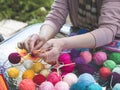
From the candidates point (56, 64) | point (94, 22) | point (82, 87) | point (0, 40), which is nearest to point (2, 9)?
point (0, 40)

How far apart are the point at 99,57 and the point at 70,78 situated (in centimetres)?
15

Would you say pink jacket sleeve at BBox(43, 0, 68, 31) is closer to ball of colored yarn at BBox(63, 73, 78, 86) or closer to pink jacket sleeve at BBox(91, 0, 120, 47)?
pink jacket sleeve at BBox(91, 0, 120, 47)

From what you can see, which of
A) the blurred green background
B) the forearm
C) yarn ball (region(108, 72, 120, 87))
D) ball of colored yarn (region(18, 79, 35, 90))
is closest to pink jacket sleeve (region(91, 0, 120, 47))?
the forearm

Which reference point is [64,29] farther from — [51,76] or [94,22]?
[51,76]

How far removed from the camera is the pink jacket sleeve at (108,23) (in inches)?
46.2

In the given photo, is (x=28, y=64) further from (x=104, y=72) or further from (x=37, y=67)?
(x=104, y=72)

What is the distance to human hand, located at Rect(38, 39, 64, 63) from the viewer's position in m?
1.03

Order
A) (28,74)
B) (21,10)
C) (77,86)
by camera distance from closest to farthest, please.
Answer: (77,86), (28,74), (21,10)

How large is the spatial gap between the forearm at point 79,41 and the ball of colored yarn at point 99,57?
3 centimetres

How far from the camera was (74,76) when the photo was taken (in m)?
1.07

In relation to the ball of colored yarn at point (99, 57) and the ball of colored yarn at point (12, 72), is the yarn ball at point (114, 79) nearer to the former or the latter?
the ball of colored yarn at point (99, 57)

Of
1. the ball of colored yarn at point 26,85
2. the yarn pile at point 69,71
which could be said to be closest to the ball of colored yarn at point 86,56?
the yarn pile at point 69,71

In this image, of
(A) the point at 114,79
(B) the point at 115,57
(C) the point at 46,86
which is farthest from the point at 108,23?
(C) the point at 46,86

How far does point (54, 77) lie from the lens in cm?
106
